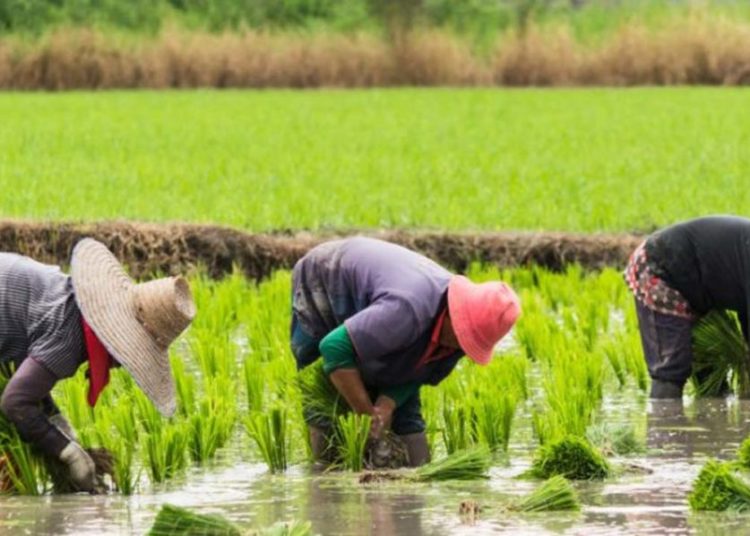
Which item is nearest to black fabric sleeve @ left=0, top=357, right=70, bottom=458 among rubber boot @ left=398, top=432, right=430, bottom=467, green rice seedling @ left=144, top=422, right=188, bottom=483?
green rice seedling @ left=144, top=422, right=188, bottom=483

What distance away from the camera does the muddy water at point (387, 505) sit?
16.8ft

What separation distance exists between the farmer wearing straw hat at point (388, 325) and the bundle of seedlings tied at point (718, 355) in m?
1.78

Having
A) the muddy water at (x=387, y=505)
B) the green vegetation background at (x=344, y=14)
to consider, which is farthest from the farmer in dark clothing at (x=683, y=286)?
the green vegetation background at (x=344, y=14)

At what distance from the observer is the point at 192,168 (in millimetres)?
15125

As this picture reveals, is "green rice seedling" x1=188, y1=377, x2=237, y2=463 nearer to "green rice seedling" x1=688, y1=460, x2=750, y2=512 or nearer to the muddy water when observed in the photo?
the muddy water

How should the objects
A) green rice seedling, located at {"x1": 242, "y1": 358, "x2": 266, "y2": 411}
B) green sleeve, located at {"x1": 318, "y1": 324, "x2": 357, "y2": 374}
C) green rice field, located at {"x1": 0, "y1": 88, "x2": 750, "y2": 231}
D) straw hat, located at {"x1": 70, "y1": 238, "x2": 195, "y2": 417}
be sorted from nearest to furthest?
straw hat, located at {"x1": 70, "y1": 238, "x2": 195, "y2": 417}
green sleeve, located at {"x1": 318, "y1": 324, "x2": 357, "y2": 374}
green rice seedling, located at {"x1": 242, "y1": 358, "x2": 266, "y2": 411}
green rice field, located at {"x1": 0, "y1": 88, "x2": 750, "y2": 231}

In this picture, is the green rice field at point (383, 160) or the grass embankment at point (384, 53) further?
the grass embankment at point (384, 53)

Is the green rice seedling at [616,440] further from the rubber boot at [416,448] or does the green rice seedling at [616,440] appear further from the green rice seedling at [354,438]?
the green rice seedling at [354,438]

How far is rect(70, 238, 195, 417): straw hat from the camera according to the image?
541cm

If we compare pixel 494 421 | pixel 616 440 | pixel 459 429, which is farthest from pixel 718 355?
pixel 459 429

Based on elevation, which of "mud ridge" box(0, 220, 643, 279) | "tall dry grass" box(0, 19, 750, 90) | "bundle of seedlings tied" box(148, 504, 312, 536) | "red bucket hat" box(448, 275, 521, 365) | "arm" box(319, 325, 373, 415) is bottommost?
"bundle of seedlings tied" box(148, 504, 312, 536)

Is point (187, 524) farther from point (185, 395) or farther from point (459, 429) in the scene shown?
point (185, 395)

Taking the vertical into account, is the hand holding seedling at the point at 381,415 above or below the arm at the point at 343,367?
below

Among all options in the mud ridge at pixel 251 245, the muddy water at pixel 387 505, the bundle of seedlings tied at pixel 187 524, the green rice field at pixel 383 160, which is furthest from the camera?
the green rice field at pixel 383 160
